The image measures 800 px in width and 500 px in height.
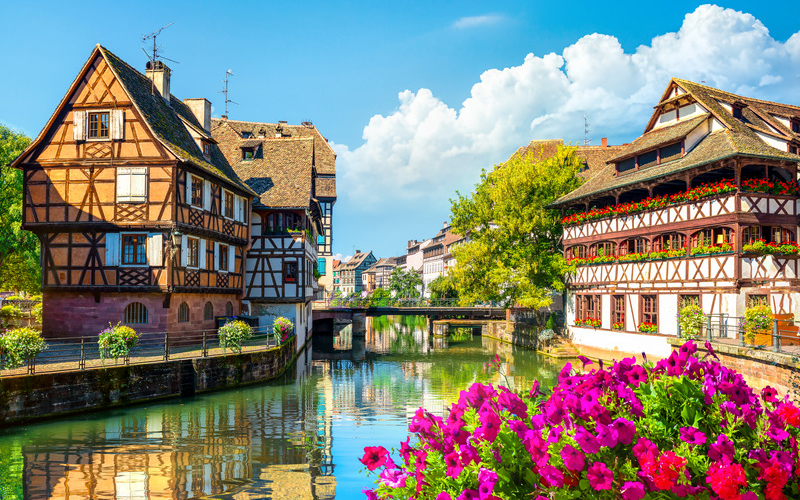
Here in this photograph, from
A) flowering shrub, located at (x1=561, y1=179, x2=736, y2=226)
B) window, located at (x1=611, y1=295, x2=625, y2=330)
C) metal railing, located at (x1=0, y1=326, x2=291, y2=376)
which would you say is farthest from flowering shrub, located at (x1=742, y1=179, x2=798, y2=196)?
metal railing, located at (x1=0, y1=326, x2=291, y2=376)

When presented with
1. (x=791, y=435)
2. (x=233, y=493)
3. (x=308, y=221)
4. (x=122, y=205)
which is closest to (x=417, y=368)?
(x=308, y=221)

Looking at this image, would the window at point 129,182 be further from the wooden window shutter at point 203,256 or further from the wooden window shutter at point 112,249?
the wooden window shutter at point 203,256

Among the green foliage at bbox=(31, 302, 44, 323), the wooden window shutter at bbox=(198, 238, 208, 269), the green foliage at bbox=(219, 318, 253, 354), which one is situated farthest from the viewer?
the green foliage at bbox=(31, 302, 44, 323)

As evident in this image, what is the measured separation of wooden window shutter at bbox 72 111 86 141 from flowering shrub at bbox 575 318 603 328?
27.7 meters

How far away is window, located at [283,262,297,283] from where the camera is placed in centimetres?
3541

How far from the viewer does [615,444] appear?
13.7 ft

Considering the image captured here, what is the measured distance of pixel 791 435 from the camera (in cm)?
483

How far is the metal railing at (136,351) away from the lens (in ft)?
61.7

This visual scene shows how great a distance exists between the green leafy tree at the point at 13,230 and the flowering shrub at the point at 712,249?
3583 centimetres

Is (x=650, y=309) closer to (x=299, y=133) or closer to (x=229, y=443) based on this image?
(x=229, y=443)

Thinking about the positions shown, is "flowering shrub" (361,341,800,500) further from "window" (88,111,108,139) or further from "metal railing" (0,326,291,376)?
"window" (88,111,108,139)

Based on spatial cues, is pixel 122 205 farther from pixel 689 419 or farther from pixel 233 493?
pixel 689 419

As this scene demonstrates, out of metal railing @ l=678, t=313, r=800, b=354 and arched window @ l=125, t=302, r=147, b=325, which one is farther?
arched window @ l=125, t=302, r=147, b=325

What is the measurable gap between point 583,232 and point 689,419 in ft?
106
